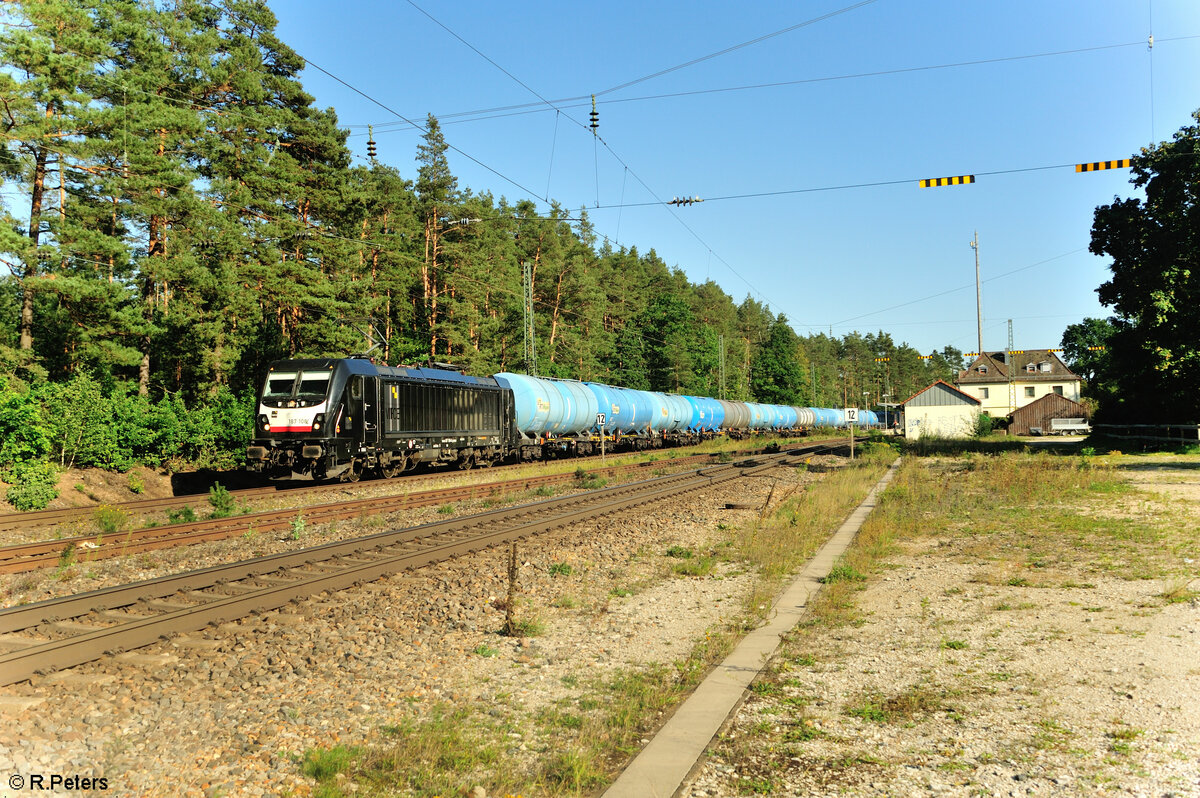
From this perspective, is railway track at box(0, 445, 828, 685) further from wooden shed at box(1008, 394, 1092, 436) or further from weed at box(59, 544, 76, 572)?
wooden shed at box(1008, 394, 1092, 436)

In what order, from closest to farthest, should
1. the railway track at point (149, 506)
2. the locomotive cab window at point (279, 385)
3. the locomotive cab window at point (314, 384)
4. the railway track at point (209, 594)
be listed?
the railway track at point (209, 594) < the railway track at point (149, 506) < the locomotive cab window at point (314, 384) < the locomotive cab window at point (279, 385)

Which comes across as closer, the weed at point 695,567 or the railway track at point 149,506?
the weed at point 695,567

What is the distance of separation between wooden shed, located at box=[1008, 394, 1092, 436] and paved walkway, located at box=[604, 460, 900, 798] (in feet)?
274

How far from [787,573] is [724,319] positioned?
103 metres

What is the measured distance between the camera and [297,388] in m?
22.1

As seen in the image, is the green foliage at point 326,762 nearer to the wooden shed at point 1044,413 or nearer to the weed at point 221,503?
the weed at point 221,503

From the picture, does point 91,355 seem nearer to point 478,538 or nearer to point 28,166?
point 28,166

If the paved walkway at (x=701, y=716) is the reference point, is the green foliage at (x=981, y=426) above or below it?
above

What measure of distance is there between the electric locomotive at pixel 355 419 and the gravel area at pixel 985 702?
16.7 metres

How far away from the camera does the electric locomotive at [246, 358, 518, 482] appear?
21.9 meters

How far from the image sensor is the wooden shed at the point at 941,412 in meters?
73.1

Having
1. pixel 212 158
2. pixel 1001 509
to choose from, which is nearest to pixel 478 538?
pixel 1001 509

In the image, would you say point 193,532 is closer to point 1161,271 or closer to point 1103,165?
point 1103,165

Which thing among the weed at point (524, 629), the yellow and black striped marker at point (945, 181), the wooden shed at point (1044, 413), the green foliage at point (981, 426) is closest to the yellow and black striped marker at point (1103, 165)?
the yellow and black striped marker at point (945, 181)
